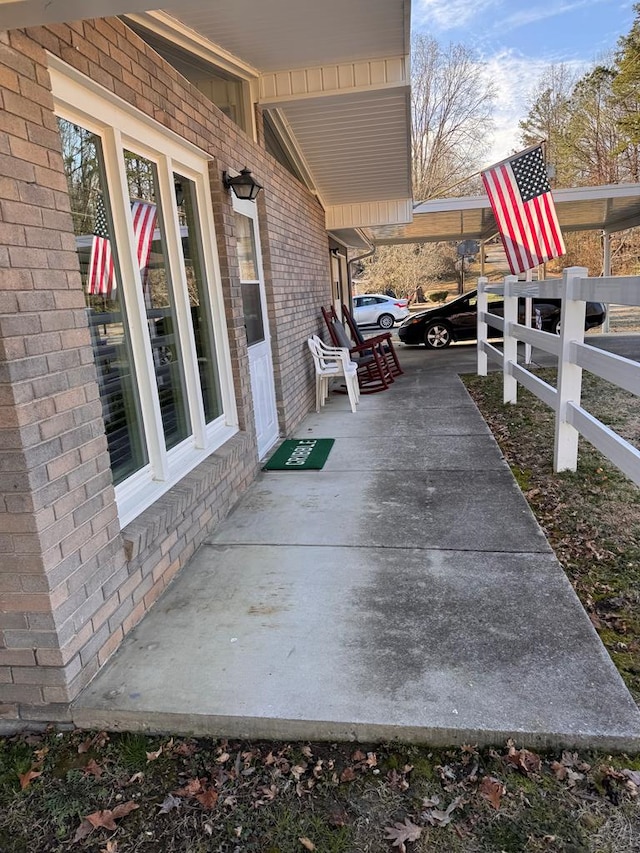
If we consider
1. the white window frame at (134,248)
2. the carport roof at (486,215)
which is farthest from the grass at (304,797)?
the carport roof at (486,215)

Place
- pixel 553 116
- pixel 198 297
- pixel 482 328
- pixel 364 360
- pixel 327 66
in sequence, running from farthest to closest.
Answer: pixel 553 116, pixel 482 328, pixel 364 360, pixel 327 66, pixel 198 297

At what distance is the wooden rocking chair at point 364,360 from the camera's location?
26.2 feet

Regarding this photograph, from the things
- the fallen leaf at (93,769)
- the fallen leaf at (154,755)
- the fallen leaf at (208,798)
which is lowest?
the fallen leaf at (208,798)

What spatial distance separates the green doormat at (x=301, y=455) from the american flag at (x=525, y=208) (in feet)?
9.71

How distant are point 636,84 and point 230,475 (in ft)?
78.0

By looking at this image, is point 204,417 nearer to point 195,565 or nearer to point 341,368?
point 195,565

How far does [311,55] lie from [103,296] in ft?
10.1

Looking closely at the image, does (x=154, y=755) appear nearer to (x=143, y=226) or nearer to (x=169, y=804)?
(x=169, y=804)

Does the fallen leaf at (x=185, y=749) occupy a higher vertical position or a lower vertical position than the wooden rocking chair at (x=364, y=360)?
lower

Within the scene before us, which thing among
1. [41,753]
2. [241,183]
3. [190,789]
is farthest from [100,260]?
[190,789]

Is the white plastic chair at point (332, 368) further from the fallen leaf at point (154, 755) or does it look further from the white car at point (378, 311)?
the white car at point (378, 311)

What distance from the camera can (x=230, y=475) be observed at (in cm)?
404

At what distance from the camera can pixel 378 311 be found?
21.8 m

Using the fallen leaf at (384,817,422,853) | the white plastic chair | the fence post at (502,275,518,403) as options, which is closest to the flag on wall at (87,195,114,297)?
the fallen leaf at (384,817,422,853)
